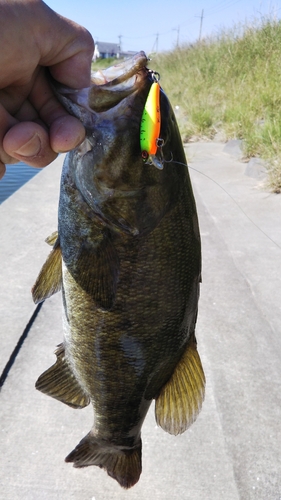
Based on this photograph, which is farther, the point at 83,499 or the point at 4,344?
the point at 4,344

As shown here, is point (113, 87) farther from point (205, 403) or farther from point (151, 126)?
point (205, 403)

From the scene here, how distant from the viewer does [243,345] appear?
3.55 metres

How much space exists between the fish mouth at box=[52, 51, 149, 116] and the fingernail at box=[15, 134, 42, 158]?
154mm

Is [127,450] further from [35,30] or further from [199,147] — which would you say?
[199,147]

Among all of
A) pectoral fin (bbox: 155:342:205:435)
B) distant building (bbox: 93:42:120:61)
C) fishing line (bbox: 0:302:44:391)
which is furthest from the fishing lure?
distant building (bbox: 93:42:120:61)

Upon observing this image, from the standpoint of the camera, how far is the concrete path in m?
2.39

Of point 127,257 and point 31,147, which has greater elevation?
point 31,147

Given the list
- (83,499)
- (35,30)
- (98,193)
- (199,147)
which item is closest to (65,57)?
(35,30)

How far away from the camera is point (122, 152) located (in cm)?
152

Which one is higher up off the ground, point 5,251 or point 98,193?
point 98,193

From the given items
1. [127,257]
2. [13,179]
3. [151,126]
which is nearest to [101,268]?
[127,257]

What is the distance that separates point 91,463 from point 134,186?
121 cm

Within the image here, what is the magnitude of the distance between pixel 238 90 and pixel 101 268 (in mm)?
12276

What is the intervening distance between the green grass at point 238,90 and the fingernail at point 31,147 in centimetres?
632
